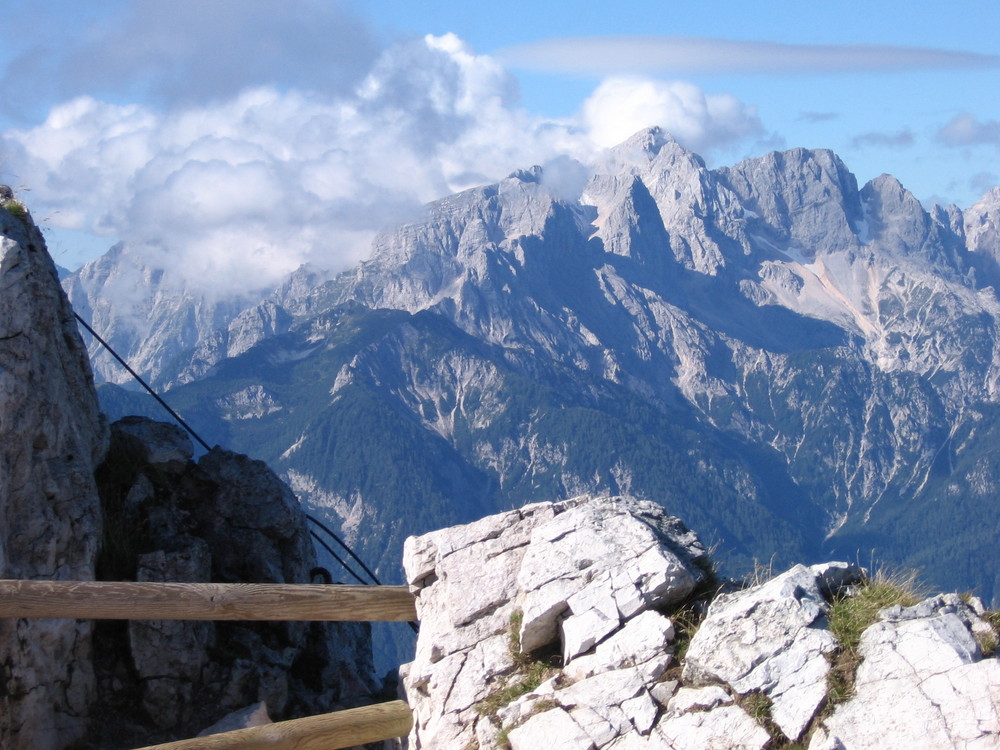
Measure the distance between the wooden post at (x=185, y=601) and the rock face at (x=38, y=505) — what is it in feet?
10.6

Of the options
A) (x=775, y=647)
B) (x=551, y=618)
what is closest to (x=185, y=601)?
(x=551, y=618)

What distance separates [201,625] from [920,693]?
39.0ft

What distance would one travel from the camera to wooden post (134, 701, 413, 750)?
11.9m

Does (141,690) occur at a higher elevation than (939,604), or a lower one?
higher

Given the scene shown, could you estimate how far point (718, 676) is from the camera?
11.6 metres

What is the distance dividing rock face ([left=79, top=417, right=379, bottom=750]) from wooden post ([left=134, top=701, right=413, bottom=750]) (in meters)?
3.77

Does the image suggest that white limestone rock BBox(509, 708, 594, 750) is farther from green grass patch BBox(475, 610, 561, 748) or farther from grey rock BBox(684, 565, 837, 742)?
grey rock BBox(684, 565, 837, 742)

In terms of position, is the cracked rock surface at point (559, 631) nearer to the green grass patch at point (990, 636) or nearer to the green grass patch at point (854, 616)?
the green grass patch at point (854, 616)

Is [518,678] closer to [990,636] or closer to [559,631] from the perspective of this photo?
[559,631]

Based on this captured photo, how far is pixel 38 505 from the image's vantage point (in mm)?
16125

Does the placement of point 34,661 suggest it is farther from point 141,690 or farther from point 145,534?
point 145,534

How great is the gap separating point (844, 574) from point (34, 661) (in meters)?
11.2

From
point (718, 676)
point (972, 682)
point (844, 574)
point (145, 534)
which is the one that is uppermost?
point (145, 534)

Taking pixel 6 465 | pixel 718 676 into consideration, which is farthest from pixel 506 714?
pixel 6 465
